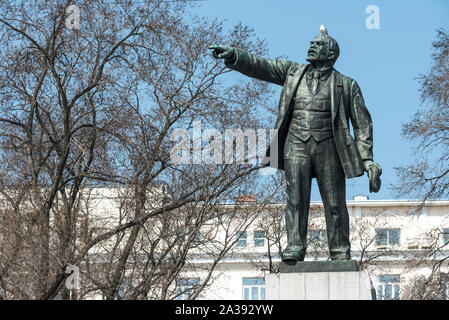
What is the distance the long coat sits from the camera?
12.3 m

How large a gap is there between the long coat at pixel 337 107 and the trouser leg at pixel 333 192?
12 cm

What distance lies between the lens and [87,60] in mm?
23094

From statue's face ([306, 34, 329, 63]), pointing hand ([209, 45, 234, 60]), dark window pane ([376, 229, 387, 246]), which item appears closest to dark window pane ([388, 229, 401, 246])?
dark window pane ([376, 229, 387, 246])

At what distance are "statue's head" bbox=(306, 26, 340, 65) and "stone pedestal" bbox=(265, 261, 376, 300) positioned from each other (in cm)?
238

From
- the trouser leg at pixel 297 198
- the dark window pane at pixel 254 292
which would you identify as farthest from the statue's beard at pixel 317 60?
the dark window pane at pixel 254 292

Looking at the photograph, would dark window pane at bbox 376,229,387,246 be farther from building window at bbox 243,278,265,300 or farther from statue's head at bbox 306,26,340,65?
statue's head at bbox 306,26,340,65

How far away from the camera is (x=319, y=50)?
12.6 meters

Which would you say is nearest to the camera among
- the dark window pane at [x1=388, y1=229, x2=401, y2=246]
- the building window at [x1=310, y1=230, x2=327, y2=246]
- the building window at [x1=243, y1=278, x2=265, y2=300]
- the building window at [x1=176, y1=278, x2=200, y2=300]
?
the building window at [x1=176, y1=278, x2=200, y2=300]

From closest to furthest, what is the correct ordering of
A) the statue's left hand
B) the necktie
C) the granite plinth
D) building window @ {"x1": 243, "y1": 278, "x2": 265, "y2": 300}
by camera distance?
the granite plinth → the statue's left hand → the necktie → building window @ {"x1": 243, "y1": 278, "x2": 265, "y2": 300}

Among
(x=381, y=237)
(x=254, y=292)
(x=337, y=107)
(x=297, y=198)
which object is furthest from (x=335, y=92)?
(x=254, y=292)

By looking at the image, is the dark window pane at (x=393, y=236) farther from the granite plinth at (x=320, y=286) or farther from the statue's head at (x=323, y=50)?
the granite plinth at (x=320, y=286)

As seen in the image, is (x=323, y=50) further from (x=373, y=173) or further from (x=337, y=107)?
(x=373, y=173)

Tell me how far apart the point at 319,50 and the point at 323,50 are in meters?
0.05
